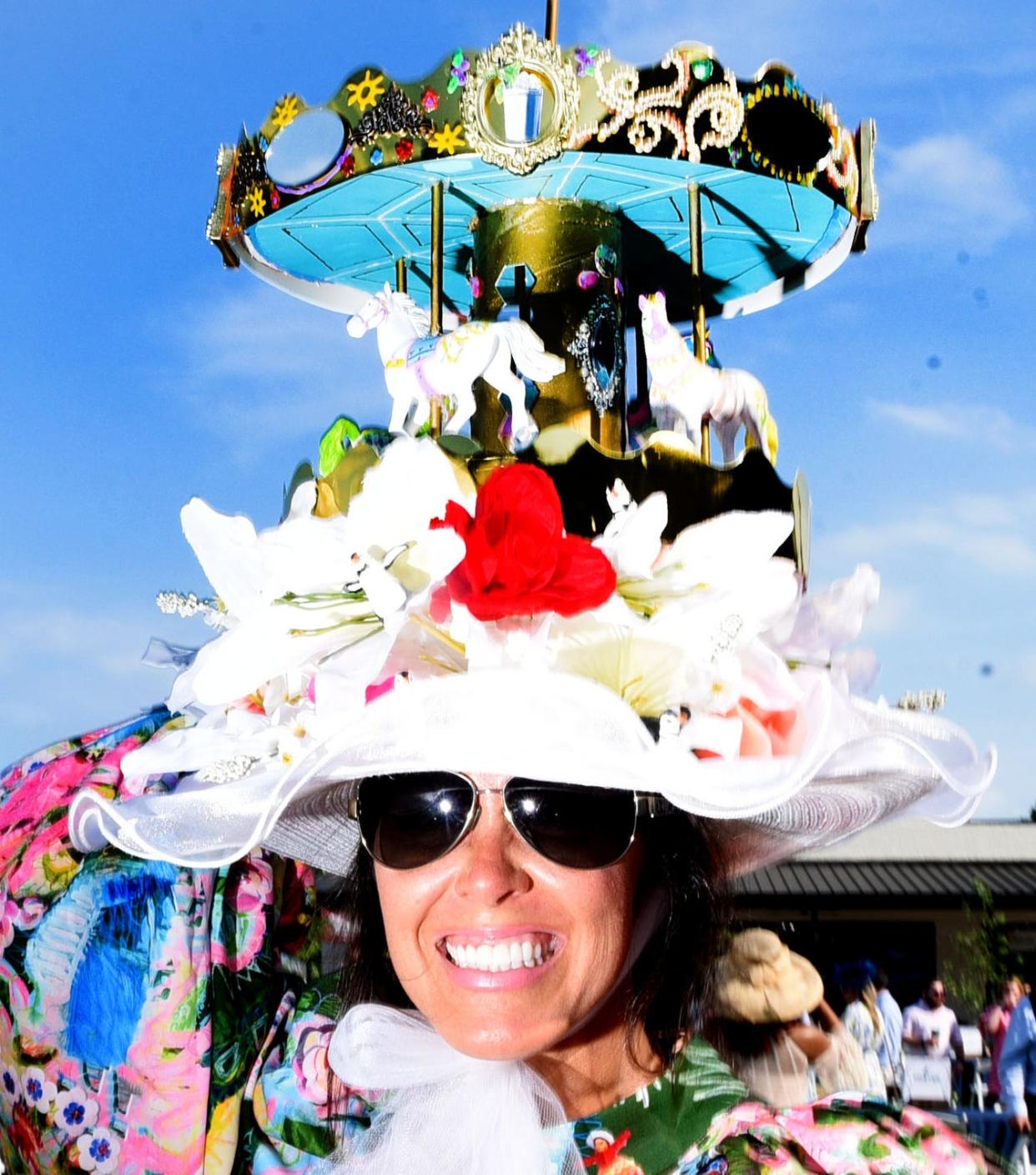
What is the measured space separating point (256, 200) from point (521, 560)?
307 centimetres

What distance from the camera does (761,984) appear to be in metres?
2.30

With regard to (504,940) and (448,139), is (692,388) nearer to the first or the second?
(448,139)

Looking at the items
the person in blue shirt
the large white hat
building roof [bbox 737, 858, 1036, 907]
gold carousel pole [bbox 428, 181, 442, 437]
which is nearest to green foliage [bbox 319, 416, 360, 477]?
the large white hat

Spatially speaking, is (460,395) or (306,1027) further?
(460,395)

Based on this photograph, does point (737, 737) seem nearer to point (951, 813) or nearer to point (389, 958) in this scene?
point (951, 813)

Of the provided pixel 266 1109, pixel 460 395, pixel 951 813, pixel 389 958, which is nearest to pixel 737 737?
pixel 951 813

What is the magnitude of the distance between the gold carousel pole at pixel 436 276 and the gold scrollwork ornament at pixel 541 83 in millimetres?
759

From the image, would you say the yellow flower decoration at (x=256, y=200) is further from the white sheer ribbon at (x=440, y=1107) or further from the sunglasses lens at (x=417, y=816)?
the white sheer ribbon at (x=440, y=1107)

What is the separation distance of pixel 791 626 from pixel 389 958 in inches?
32.4

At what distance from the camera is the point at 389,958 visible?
223 cm

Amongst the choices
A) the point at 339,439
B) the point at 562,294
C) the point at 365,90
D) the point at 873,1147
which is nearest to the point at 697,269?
the point at 562,294

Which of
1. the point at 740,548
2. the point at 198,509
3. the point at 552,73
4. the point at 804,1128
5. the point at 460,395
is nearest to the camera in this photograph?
the point at 804,1128

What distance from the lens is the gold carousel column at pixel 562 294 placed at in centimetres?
503

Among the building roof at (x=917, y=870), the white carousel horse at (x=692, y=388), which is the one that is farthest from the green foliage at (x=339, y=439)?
the building roof at (x=917, y=870)
